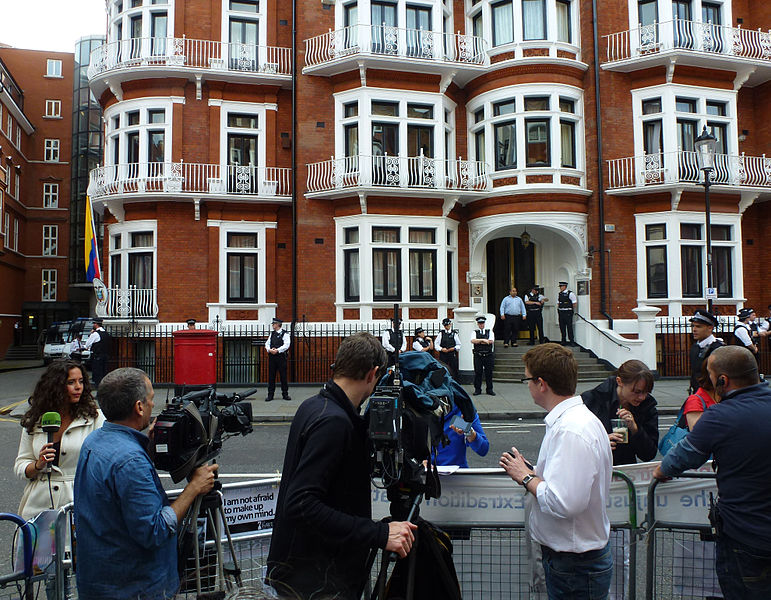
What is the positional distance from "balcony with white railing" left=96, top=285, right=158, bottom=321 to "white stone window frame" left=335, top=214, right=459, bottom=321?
568 cm

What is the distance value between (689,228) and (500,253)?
605cm

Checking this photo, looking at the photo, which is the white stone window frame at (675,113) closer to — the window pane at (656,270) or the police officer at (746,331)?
the window pane at (656,270)

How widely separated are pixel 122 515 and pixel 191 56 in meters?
18.7

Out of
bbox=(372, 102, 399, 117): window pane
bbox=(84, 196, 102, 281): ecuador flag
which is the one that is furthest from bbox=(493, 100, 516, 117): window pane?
bbox=(84, 196, 102, 281): ecuador flag

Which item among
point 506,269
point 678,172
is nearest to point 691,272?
point 678,172

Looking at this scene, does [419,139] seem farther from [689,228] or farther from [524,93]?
[689,228]

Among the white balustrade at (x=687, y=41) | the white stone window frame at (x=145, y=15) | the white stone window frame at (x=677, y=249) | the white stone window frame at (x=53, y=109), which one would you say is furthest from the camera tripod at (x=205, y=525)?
the white stone window frame at (x=53, y=109)

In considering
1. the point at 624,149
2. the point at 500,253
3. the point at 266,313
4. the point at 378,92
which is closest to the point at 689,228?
the point at 624,149

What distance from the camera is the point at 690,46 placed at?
18219 millimetres

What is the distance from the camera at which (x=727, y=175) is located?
1794 cm

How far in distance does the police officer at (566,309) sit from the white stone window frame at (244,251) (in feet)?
30.1

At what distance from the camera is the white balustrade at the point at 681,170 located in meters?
17.6

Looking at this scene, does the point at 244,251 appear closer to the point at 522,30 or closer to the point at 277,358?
the point at 277,358

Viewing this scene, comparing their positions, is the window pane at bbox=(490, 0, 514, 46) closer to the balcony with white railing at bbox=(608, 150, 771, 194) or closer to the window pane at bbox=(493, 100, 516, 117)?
the window pane at bbox=(493, 100, 516, 117)
